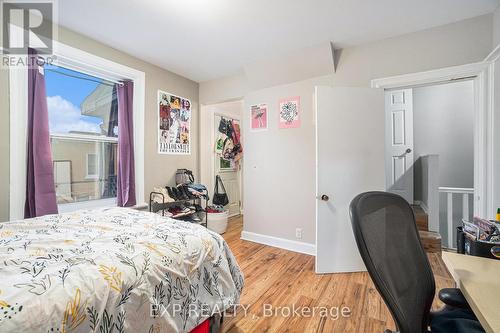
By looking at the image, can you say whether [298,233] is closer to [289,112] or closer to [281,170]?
[281,170]

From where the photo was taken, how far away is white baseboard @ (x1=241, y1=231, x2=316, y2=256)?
269 cm

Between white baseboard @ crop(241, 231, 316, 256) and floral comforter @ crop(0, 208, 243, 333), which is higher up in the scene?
floral comforter @ crop(0, 208, 243, 333)

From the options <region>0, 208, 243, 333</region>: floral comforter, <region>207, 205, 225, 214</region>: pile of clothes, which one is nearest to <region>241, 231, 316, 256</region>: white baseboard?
<region>207, 205, 225, 214</region>: pile of clothes

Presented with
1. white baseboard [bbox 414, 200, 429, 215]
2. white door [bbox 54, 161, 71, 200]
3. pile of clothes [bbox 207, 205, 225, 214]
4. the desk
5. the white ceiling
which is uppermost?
the white ceiling

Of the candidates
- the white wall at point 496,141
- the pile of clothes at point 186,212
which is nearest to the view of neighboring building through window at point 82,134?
the pile of clothes at point 186,212

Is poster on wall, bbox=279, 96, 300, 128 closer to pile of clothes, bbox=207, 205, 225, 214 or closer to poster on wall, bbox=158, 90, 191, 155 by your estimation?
poster on wall, bbox=158, 90, 191, 155

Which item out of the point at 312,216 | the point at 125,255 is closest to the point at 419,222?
the point at 312,216

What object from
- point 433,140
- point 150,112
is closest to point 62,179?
point 150,112

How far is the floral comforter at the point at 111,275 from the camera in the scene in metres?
0.73

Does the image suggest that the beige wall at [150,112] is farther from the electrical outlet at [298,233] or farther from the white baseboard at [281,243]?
the electrical outlet at [298,233]

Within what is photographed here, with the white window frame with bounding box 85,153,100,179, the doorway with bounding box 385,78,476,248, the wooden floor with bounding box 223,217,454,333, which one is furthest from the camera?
the doorway with bounding box 385,78,476,248

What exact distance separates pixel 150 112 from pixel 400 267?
2.98m

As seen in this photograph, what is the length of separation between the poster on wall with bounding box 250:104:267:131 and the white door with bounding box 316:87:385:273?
0.92m

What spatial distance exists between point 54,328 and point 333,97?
8.02 ft
